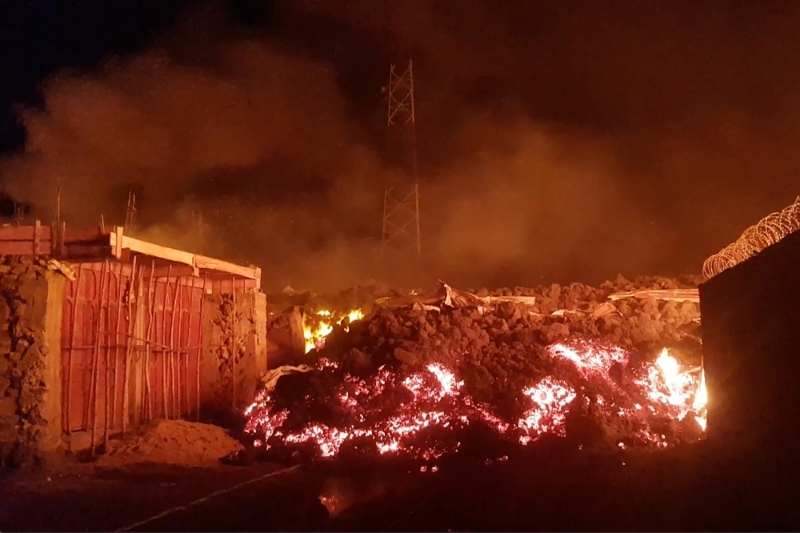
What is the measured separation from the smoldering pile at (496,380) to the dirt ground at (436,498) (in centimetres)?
124

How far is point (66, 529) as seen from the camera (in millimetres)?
6816

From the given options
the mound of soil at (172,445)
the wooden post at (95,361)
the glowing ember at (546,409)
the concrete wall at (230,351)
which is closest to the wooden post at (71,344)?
the wooden post at (95,361)

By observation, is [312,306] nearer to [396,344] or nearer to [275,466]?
[396,344]

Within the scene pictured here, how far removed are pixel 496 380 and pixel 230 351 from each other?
497 cm

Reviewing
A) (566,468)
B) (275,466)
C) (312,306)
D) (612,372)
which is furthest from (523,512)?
(312,306)

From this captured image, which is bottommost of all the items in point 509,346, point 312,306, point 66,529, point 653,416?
point 66,529

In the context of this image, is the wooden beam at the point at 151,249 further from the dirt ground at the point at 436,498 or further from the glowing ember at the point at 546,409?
the glowing ember at the point at 546,409

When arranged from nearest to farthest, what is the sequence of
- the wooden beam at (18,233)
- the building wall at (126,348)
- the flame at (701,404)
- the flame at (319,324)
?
the wooden beam at (18,233) < the building wall at (126,348) < the flame at (701,404) < the flame at (319,324)

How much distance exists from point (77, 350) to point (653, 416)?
894cm

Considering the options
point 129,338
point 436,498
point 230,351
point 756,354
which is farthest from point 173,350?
point 756,354

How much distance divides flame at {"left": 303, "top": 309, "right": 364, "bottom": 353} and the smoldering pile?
1.34 metres

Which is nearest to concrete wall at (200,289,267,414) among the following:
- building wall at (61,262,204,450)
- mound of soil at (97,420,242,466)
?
building wall at (61,262,204,450)

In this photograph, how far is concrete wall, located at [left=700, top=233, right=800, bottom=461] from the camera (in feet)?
20.4

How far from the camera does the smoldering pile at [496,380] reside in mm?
10641
